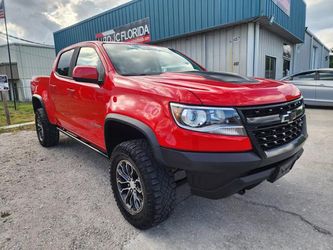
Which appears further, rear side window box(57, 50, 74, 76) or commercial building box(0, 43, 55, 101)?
commercial building box(0, 43, 55, 101)

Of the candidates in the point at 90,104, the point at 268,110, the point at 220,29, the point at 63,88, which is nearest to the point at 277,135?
the point at 268,110

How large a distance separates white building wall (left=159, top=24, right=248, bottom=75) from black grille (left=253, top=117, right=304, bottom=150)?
279 inches

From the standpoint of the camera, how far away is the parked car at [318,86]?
838 centimetres

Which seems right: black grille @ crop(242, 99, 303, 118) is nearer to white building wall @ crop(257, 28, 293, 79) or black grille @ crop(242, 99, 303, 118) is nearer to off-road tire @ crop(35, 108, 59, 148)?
off-road tire @ crop(35, 108, 59, 148)

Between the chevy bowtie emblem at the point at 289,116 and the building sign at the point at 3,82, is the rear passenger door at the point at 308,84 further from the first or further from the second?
the building sign at the point at 3,82

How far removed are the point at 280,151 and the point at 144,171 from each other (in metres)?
1.12

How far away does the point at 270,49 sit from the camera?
1070cm

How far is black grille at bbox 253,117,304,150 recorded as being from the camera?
198 centimetres

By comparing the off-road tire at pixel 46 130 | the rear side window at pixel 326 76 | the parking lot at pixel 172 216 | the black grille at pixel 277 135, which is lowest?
the parking lot at pixel 172 216

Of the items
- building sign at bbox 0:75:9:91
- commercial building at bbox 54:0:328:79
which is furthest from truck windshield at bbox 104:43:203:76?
building sign at bbox 0:75:9:91

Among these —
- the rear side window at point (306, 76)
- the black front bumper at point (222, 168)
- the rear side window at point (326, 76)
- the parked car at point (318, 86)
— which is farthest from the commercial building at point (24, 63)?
the black front bumper at point (222, 168)

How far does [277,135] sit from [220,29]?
8.17 m

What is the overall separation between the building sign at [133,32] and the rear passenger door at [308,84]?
6.41 meters

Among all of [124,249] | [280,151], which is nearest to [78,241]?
[124,249]
